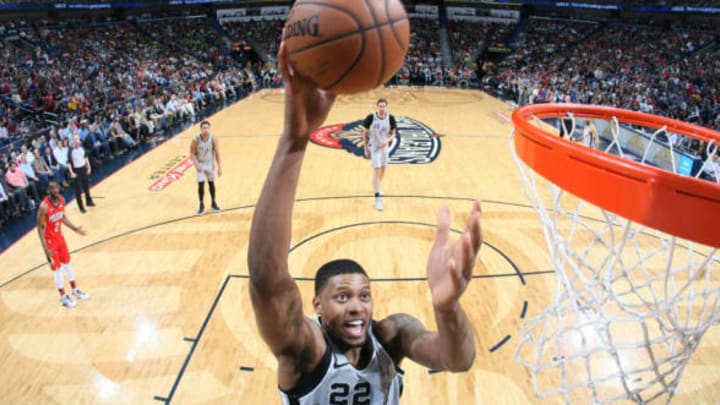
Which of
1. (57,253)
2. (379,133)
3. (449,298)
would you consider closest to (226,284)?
(57,253)

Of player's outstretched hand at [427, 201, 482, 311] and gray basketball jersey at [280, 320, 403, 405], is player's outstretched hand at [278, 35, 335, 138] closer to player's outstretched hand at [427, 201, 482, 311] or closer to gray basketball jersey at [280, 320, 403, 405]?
player's outstretched hand at [427, 201, 482, 311]

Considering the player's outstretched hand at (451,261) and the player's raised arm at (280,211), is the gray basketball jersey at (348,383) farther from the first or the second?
the player's outstretched hand at (451,261)

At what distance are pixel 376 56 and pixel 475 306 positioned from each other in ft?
13.1

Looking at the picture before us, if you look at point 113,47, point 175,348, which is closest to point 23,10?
point 113,47

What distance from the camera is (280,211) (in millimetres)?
1194

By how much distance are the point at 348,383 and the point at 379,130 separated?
6.03 meters

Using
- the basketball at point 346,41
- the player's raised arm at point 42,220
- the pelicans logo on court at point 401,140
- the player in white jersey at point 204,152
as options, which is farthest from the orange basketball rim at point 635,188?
the pelicans logo on court at point 401,140

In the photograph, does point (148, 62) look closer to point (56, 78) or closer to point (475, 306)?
point (56, 78)

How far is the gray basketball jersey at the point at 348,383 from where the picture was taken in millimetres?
1493

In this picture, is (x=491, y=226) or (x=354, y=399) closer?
(x=354, y=399)

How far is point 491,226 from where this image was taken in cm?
705

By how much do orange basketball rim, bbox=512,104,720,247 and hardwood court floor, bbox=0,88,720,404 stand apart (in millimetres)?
2519

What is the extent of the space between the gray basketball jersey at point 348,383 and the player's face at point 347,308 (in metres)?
0.05

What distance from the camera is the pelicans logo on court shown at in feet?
34.9
